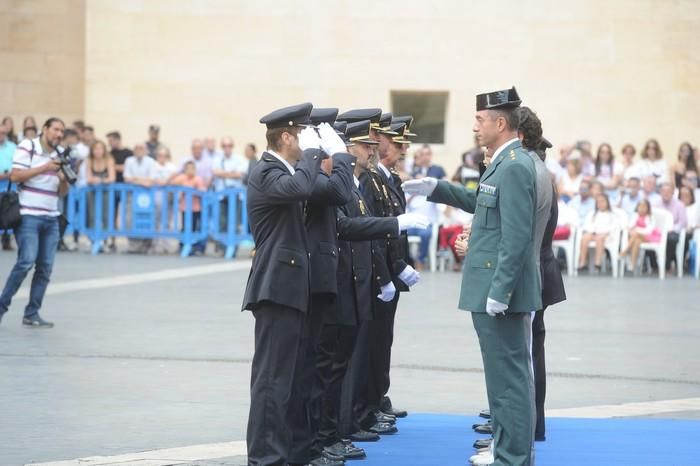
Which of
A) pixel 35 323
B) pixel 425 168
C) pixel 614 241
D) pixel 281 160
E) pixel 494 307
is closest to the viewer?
pixel 494 307

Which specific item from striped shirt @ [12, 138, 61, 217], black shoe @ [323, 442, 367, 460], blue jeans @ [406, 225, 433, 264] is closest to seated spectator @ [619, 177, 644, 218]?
blue jeans @ [406, 225, 433, 264]

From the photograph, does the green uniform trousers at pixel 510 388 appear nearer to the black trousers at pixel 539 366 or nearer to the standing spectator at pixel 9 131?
the black trousers at pixel 539 366

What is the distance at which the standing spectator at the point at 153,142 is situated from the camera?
23062 millimetres

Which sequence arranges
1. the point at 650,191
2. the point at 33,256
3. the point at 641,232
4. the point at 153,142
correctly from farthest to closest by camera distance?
1. the point at 153,142
2. the point at 650,191
3. the point at 641,232
4. the point at 33,256

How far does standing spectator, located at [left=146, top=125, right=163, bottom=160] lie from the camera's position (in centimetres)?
2306

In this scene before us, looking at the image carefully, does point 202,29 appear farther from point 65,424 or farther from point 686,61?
point 65,424

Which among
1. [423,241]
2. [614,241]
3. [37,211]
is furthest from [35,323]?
[614,241]

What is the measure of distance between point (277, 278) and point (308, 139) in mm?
803

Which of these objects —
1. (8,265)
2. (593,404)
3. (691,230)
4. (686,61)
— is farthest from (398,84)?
(593,404)

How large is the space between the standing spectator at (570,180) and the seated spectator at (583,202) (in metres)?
0.16

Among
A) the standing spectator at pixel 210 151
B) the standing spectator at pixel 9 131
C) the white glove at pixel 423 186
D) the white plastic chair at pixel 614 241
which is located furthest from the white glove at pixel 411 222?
the standing spectator at pixel 9 131

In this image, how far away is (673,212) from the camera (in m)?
20.6

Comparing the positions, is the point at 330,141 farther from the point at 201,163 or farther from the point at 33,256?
the point at 201,163

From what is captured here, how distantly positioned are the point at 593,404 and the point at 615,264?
10.8m
